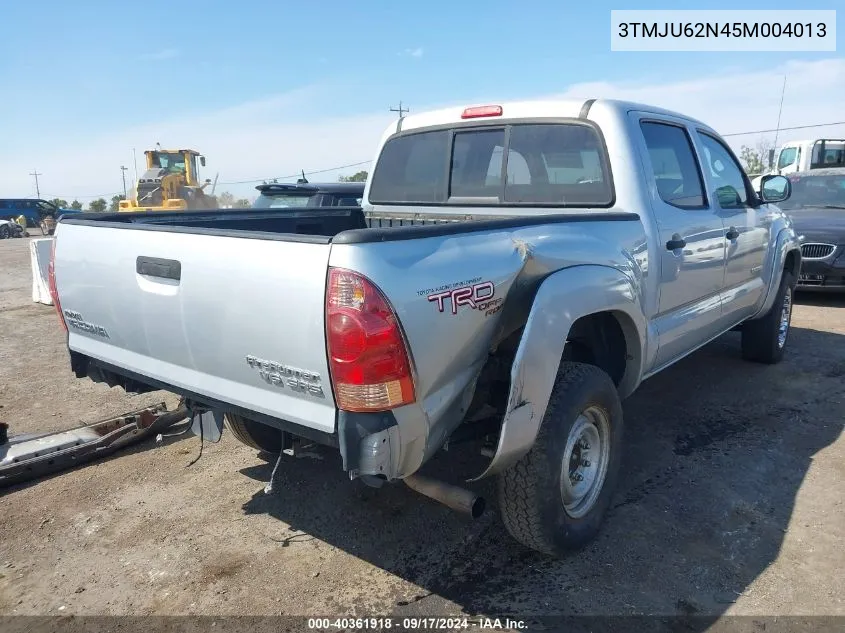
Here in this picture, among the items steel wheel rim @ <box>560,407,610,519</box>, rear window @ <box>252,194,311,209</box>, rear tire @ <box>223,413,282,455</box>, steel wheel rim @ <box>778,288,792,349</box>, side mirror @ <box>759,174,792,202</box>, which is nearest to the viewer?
steel wheel rim @ <box>560,407,610,519</box>

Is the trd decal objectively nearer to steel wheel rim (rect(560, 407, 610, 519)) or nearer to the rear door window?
steel wheel rim (rect(560, 407, 610, 519))

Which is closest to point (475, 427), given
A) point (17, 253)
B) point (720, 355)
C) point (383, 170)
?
point (383, 170)

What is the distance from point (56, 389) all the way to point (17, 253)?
710 inches

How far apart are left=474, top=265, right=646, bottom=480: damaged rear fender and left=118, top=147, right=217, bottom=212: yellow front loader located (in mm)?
22200

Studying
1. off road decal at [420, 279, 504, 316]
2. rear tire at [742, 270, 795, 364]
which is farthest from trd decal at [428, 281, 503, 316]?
rear tire at [742, 270, 795, 364]

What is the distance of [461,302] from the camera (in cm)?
227

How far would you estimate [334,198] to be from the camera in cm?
894

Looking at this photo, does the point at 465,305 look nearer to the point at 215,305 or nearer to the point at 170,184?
the point at 215,305

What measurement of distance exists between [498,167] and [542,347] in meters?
1.79

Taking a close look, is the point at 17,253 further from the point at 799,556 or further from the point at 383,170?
the point at 799,556

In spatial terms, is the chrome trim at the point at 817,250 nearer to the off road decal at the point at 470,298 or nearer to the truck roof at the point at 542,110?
the truck roof at the point at 542,110

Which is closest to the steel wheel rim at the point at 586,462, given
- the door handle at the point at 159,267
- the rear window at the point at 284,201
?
the door handle at the point at 159,267

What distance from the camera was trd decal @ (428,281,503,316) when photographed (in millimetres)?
2195

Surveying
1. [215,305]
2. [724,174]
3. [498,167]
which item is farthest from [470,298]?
[724,174]
